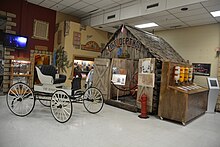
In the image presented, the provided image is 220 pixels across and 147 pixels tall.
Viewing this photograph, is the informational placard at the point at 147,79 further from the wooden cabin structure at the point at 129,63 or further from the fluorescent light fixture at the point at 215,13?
Answer: the fluorescent light fixture at the point at 215,13

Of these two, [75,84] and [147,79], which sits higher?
[147,79]

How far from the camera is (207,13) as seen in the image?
254 inches

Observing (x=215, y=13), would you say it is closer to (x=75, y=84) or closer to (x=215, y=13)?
(x=215, y=13)

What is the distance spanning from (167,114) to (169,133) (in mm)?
1048

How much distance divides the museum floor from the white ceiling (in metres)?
4.14

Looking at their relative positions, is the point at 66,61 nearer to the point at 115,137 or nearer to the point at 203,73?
the point at 115,137

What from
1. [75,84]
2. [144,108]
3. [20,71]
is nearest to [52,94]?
[75,84]

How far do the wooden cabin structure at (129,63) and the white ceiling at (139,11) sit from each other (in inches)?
35.6

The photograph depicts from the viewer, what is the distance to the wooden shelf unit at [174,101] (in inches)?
182

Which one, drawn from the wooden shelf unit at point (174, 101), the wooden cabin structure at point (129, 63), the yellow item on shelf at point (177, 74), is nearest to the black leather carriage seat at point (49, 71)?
the wooden cabin structure at point (129, 63)

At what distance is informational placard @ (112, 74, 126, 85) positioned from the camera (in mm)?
6241

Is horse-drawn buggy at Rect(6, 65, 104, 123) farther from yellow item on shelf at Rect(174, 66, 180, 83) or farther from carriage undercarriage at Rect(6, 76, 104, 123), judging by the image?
yellow item on shelf at Rect(174, 66, 180, 83)

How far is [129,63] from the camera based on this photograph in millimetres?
7902

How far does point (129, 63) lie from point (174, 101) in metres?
3.51
